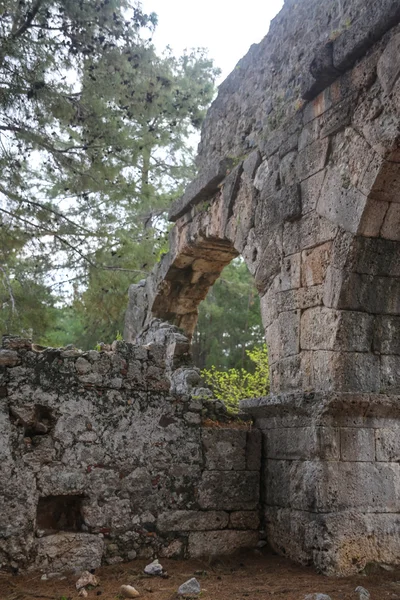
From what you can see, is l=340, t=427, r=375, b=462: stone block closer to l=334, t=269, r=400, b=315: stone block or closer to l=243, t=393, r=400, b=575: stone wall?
l=243, t=393, r=400, b=575: stone wall

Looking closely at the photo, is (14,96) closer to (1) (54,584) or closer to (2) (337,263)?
(2) (337,263)

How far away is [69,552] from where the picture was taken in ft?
13.2

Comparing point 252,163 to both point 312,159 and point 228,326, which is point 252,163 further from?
point 228,326

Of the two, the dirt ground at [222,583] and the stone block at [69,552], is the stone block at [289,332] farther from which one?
the stone block at [69,552]

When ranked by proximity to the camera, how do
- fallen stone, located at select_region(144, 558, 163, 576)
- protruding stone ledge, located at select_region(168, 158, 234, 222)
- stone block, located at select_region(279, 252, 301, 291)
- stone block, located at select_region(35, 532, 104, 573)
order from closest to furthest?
stone block, located at select_region(35, 532, 104, 573) → fallen stone, located at select_region(144, 558, 163, 576) → stone block, located at select_region(279, 252, 301, 291) → protruding stone ledge, located at select_region(168, 158, 234, 222)

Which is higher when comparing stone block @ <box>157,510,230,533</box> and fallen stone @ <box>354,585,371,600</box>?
stone block @ <box>157,510,230,533</box>

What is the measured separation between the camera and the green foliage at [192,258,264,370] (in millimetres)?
14539

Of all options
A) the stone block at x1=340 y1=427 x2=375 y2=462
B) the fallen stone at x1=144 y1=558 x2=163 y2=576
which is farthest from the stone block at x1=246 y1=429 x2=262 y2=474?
the fallen stone at x1=144 y1=558 x2=163 y2=576

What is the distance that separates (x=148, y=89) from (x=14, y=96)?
1431 millimetres

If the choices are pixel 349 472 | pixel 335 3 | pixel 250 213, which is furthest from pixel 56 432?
pixel 335 3

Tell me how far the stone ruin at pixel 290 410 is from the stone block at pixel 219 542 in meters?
0.01

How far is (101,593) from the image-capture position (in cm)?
368

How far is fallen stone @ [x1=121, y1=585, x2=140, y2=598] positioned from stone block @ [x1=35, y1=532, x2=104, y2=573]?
47 cm

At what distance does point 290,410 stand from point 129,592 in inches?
66.4
